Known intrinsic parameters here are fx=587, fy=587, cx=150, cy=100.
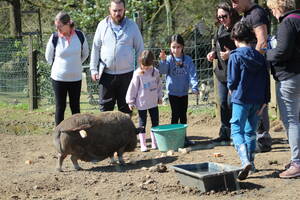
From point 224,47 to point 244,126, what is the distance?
1.57 meters

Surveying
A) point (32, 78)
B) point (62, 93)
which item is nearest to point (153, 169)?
point (62, 93)

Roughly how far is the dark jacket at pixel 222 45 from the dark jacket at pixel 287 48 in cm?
146

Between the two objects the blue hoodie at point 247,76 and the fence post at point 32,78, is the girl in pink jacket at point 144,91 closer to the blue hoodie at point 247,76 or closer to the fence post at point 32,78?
the blue hoodie at point 247,76

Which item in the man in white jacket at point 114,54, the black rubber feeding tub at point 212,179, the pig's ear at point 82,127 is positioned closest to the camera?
the black rubber feeding tub at point 212,179

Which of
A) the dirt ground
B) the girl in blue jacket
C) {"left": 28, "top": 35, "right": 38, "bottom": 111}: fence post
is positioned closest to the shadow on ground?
the dirt ground

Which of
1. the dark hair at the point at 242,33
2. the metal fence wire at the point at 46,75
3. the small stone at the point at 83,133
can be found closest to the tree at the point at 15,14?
the metal fence wire at the point at 46,75

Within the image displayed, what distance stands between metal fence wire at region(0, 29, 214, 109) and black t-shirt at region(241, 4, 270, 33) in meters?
4.22

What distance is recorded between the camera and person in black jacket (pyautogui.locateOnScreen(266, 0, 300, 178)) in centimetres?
552

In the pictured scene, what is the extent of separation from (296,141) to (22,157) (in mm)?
3702

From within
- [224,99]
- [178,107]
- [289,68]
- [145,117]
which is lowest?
[145,117]

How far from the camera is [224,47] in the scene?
7137 millimetres

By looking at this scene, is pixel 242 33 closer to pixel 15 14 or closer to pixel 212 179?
pixel 212 179

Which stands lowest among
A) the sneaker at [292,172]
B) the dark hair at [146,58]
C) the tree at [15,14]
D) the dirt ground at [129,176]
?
the dirt ground at [129,176]

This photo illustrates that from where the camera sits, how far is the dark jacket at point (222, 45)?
281 inches
